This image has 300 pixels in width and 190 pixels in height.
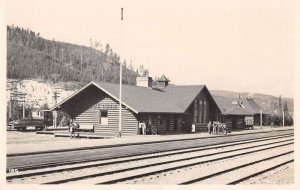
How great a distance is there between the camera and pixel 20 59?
7769 centimetres

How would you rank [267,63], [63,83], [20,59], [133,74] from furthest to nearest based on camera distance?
1. [133,74]
2. [63,83]
3. [20,59]
4. [267,63]

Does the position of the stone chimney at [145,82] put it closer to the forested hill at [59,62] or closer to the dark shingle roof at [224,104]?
the forested hill at [59,62]

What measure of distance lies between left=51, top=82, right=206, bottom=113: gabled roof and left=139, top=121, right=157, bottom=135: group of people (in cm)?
117

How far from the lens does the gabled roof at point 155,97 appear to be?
113 ft

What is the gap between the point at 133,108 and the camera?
108 feet

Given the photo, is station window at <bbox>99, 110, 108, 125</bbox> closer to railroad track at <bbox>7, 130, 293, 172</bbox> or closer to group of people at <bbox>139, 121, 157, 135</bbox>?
group of people at <bbox>139, 121, 157, 135</bbox>

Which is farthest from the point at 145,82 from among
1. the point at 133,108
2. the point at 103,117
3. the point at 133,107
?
the point at 133,108

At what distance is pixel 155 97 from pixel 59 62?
69687 mm

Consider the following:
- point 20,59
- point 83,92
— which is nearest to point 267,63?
point 83,92

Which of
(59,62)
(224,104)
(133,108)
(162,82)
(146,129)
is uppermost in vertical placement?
(59,62)

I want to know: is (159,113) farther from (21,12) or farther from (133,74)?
(133,74)

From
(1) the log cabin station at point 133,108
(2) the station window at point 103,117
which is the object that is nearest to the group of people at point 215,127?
(1) the log cabin station at point 133,108

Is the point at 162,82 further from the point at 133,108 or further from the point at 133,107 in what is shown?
the point at 133,108

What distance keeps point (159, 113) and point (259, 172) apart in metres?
20.8
